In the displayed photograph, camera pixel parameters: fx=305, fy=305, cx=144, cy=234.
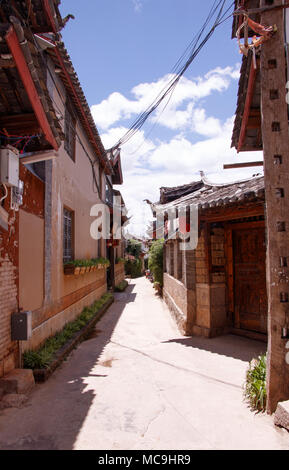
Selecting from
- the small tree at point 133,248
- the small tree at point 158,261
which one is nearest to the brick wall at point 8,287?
the small tree at point 158,261

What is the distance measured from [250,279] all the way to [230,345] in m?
1.59

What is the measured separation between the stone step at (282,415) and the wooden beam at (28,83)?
479cm

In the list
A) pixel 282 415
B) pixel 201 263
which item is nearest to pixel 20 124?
pixel 201 263

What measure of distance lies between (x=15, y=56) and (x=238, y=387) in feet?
17.7

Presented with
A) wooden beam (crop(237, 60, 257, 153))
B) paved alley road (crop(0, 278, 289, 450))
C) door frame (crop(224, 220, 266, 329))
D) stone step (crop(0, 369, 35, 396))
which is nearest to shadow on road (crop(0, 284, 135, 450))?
paved alley road (crop(0, 278, 289, 450))

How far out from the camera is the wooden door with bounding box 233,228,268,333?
6.96 metres

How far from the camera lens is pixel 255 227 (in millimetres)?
7074

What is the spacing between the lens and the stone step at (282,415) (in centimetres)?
315

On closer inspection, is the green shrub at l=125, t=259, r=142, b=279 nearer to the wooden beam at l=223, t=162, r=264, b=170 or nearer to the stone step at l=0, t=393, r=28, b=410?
the wooden beam at l=223, t=162, r=264, b=170

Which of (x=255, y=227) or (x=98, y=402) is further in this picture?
(x=255, y=227)

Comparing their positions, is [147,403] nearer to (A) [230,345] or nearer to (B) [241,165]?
(A) [230,345]

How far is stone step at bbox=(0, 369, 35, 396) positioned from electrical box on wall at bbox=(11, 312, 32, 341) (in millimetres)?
487
